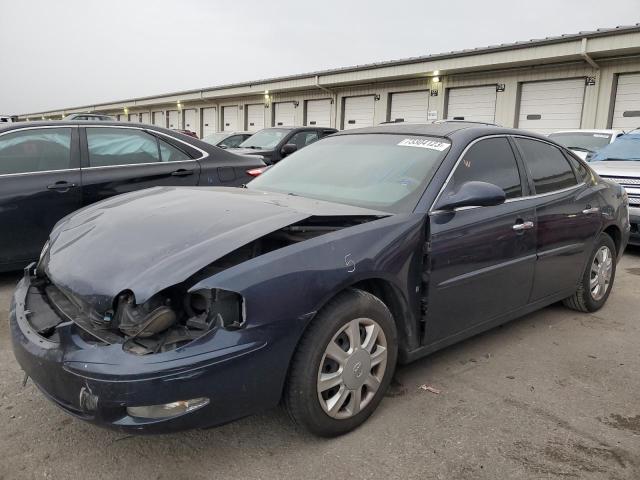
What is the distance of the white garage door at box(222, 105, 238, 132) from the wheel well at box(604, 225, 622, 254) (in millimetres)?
25859

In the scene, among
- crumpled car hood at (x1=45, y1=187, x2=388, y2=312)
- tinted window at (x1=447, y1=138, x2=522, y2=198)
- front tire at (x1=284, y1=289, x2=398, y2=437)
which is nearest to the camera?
crumpled car hood at (x1=45, y1=187, x2=388, y2=312)

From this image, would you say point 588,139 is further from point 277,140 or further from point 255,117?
point 255,117

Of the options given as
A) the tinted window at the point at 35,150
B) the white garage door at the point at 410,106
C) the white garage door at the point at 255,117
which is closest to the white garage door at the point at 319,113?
the white garage door at the point at 410,106

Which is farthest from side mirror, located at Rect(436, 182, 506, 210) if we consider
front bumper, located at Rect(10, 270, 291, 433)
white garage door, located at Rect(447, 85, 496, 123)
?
white garage door, located at Rect(447, 85, 496, 123)

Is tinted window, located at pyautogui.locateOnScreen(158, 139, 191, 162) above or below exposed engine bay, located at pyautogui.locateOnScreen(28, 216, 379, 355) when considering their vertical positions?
above

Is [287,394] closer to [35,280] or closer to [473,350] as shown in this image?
[35,280]

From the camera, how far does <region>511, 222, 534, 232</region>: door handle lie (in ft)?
11.0

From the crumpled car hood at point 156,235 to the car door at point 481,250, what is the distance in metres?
0.49

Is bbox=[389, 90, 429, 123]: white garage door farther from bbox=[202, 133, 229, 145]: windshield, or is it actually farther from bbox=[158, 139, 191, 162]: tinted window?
bbox=[158, 139, 191, 162]: tinted window

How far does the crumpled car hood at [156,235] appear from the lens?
2.21m

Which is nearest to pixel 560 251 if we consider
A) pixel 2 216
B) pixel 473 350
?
pixel 473 350

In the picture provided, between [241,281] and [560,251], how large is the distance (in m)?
2.67

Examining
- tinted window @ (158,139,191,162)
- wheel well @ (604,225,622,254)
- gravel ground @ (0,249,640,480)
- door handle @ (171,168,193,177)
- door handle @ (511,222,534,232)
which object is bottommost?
gravel ground @ (0,249,640,480)

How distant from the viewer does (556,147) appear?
412 cm
